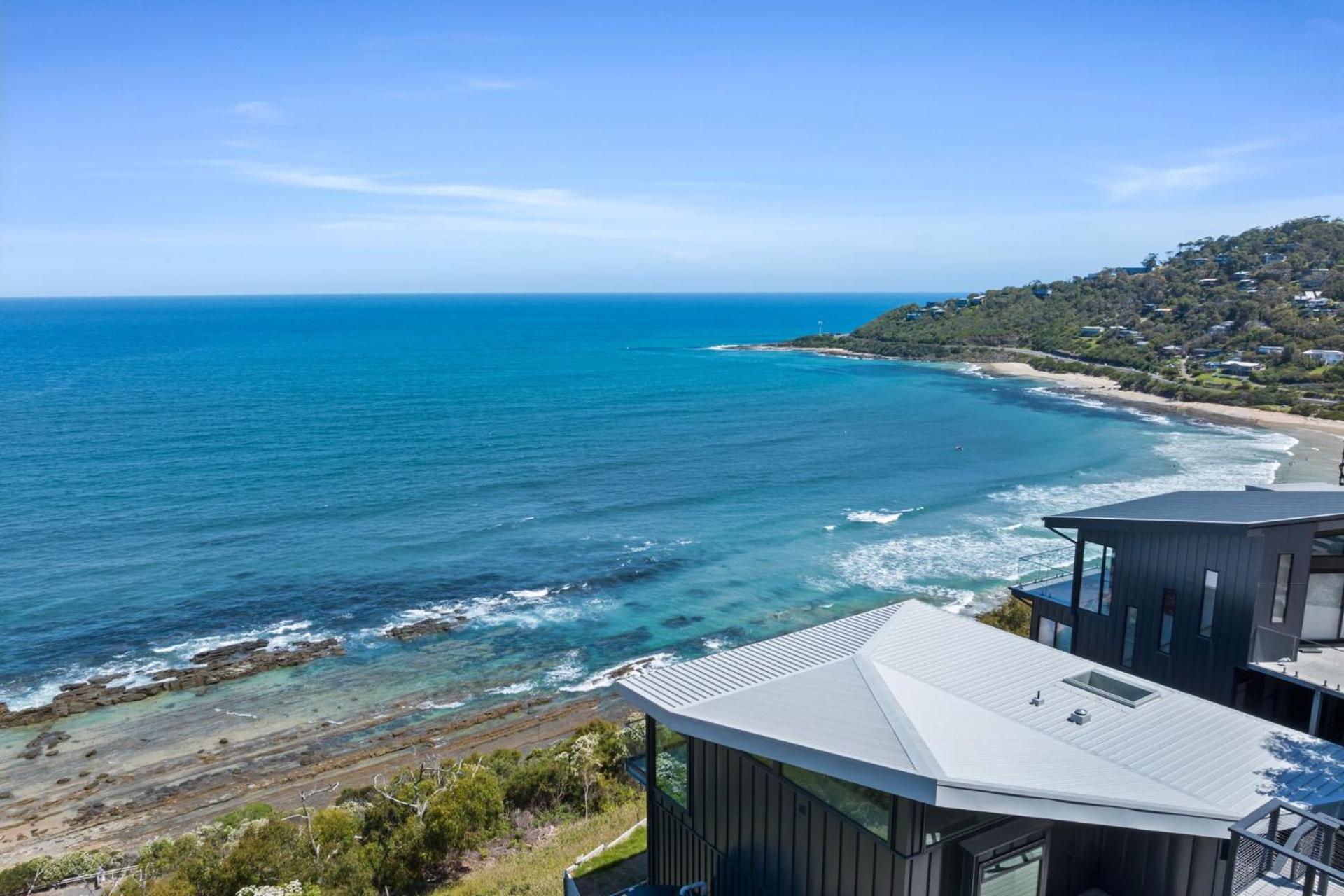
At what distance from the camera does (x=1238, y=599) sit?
506 inches

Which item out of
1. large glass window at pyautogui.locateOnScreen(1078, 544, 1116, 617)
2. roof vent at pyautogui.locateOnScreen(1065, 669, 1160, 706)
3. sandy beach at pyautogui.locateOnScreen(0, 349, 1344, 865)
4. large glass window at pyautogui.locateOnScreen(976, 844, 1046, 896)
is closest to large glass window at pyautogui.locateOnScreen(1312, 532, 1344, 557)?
large glass window at pyautogui.locateOnScreen(1078, 544, 1116, 617)

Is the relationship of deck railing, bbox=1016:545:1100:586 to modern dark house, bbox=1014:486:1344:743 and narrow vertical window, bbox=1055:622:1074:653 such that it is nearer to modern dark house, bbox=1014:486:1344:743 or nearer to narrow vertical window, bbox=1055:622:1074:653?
narrow vertical window, bbox=1055:622:1074:653

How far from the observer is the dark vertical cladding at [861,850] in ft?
26.5

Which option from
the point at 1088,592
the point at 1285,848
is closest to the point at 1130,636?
the point at 1088,592

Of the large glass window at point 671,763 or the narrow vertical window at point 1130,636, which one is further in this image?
the narrow vertical window at point 1130,636

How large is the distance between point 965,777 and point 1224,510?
29.6 feet

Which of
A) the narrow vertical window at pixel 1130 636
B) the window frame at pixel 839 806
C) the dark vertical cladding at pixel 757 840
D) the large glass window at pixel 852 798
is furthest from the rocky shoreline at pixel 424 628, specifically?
the large glass window at pixel 852 798

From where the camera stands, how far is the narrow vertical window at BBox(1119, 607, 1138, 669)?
1462 cm

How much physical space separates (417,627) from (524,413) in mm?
46920

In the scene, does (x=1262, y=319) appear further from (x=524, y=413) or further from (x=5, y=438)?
(x=5, y=438)

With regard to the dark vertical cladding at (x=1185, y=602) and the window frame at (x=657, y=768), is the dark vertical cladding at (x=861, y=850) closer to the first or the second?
the window frame at (x=657, y=768)

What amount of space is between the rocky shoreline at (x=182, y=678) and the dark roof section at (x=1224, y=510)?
1074 inches

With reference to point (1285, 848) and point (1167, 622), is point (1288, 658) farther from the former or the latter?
point (1285, 848)

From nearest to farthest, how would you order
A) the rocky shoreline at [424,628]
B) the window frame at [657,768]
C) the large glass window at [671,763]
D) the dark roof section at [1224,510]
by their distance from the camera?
the window frame at [657,768], the large glass window at [671,763], the dark roof section at [1224,510], the rocky shoreline at [424,628]
